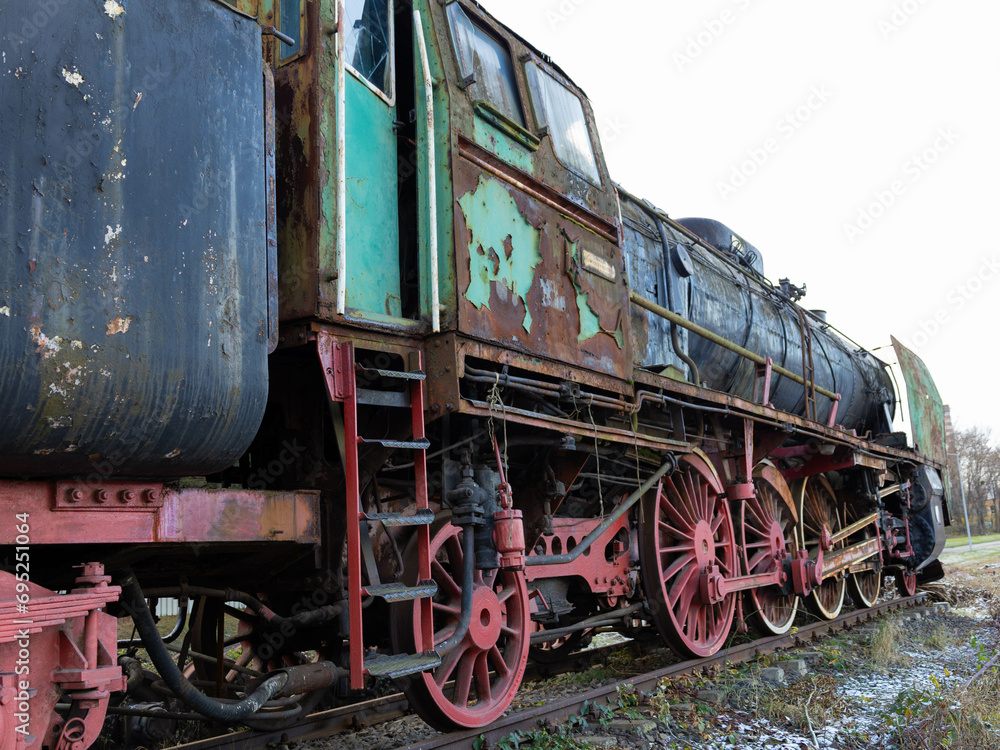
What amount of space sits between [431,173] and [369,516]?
4.79 feet

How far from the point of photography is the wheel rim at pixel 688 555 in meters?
5.39

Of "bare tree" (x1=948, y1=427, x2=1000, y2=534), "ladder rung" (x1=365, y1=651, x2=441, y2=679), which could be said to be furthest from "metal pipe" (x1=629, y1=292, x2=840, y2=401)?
"bare tree" (x1=948, y1=427, x2=1000, y2=534)

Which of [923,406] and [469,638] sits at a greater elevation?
[923,406]

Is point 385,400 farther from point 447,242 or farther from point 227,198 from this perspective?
point 227,198

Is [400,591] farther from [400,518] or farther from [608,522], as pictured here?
[608,522]

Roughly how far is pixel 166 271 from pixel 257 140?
0.63 meters

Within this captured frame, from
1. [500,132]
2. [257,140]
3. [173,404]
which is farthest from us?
[500,132]

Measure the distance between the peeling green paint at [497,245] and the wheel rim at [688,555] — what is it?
7.43ft

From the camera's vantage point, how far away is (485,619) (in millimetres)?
3758

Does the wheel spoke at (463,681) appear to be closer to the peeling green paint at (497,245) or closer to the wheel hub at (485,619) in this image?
the wheel hub at (485,619)

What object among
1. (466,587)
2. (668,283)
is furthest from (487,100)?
(668,283)

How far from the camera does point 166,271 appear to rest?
2262 millimetres

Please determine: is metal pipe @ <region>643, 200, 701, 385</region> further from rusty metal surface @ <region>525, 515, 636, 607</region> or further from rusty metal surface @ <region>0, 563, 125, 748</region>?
rusty metal surface @ <region>0, 563, 125, 748</region>

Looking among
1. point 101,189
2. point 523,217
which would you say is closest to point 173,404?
point 101,189
